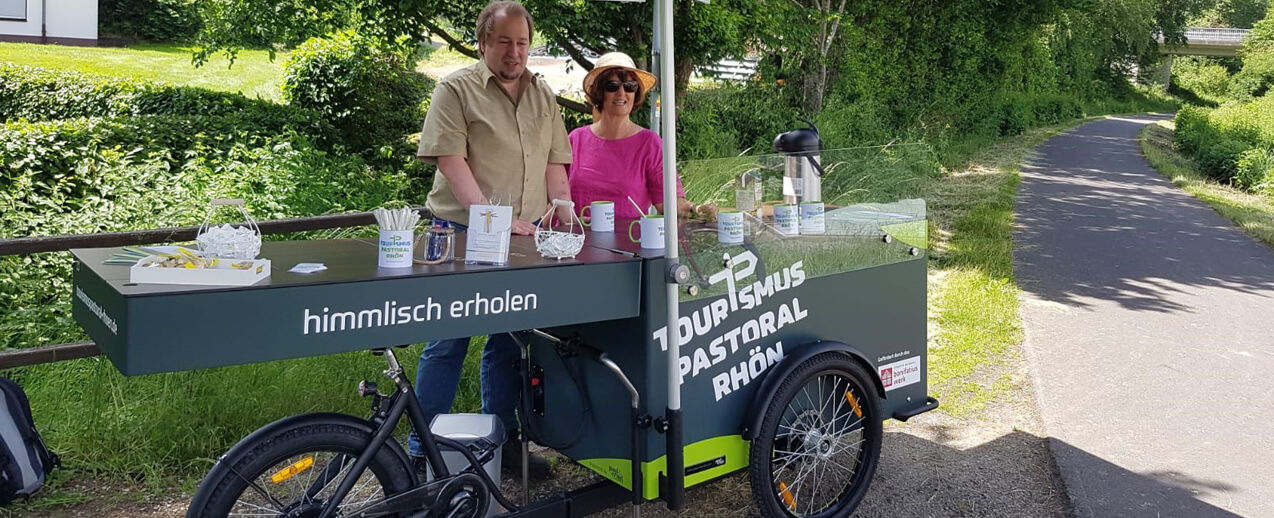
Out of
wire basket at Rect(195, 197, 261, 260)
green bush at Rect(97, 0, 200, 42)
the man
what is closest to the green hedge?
green bush at Rect(97, 0, 200, 42)

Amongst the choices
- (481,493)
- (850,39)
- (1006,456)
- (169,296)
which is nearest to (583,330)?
(481,493)

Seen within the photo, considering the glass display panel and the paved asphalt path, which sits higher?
the glass display panel

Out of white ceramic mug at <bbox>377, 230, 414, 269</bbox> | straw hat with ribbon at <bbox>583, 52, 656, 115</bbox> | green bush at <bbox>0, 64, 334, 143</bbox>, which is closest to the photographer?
white ceramic mug at <bbox>377, 230, 414, 269</bbox>

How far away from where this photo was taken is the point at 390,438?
2955 mm

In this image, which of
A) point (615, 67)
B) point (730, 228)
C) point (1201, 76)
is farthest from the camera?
point (1201, 76)

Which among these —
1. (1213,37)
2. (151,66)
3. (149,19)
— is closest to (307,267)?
(149,19)

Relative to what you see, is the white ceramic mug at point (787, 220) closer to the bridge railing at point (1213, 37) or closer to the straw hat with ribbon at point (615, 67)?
the straw hat with ribbon at point (615, 67)

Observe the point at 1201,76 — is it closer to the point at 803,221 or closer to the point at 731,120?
the point at 731,120

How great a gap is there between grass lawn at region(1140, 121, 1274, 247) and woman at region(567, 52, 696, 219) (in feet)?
31.6

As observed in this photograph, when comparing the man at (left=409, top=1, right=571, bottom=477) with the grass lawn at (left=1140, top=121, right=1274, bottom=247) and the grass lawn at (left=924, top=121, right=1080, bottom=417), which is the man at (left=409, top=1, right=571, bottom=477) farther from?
the grass lawn at (left=1140, top=121, right=1274, bottom=247)

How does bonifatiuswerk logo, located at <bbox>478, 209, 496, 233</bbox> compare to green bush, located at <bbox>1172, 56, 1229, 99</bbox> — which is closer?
bonifatiuswerk logo, located at <bbox>478, 209, 496, 233</bbox>

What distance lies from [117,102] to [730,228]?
941cm

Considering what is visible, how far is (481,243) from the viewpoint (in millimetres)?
2941

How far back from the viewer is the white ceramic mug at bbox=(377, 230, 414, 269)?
2809 mm
